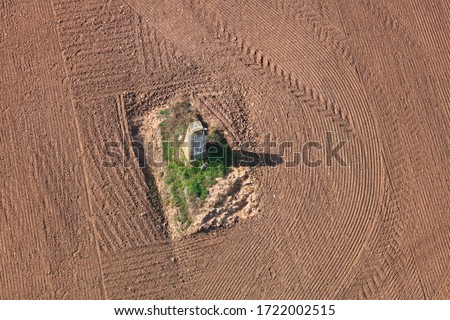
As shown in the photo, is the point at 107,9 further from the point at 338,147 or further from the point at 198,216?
the point at 338,147

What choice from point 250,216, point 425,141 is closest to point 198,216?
point 250,216
